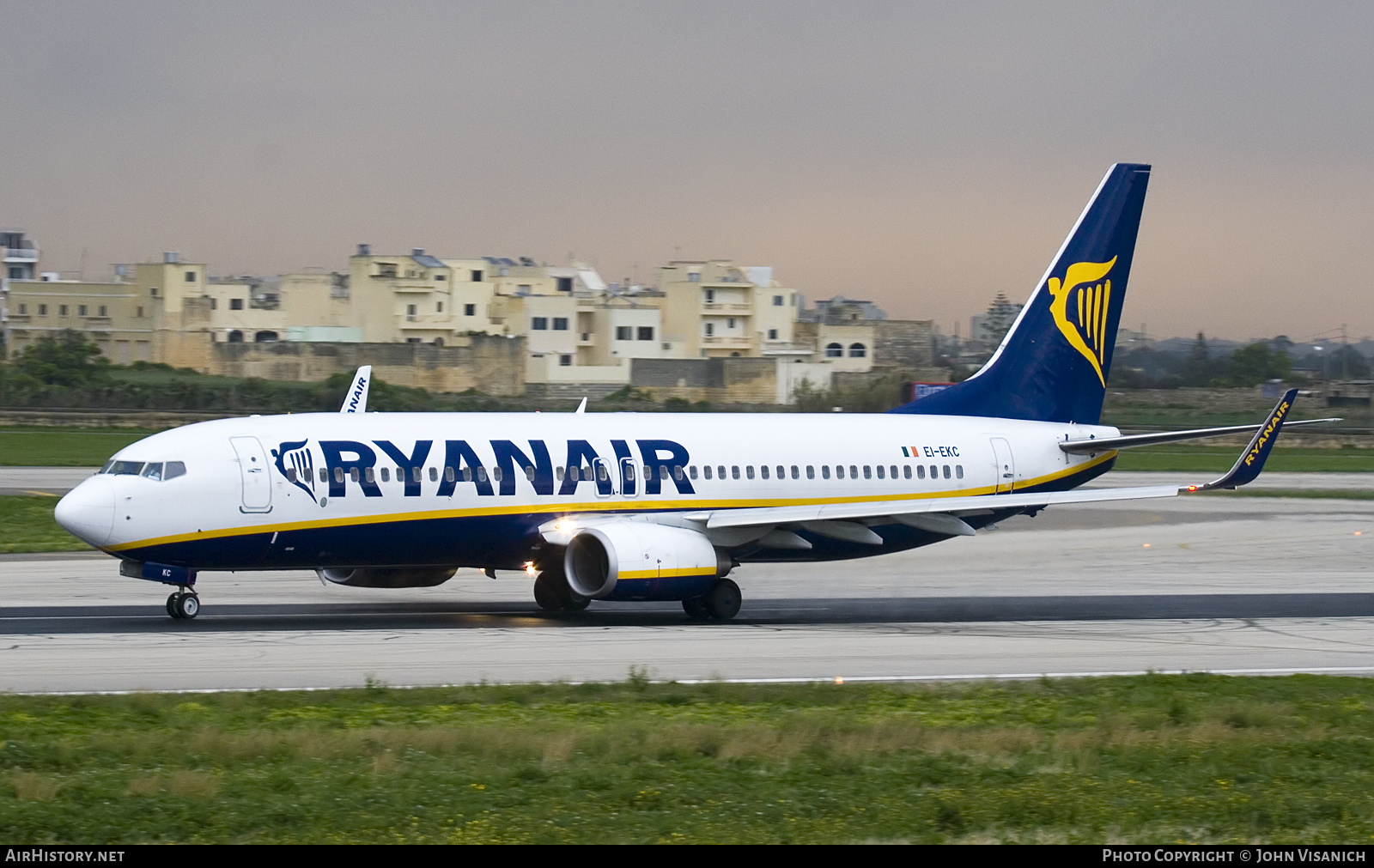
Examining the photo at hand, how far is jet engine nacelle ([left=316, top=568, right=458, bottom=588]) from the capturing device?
102 ft

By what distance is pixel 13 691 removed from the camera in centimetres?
1980

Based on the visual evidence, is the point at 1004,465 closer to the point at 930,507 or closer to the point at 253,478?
the point at 930,507

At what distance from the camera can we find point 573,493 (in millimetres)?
30891

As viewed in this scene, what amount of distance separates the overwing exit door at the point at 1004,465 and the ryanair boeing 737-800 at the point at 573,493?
0.14 feet

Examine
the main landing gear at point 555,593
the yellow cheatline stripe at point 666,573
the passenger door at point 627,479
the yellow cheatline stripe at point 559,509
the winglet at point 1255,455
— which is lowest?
the main landing gear at point 555,593

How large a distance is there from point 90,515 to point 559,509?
8273 millimetres

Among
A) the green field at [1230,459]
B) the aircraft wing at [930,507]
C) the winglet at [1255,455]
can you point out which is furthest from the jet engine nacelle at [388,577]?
the green field at [1230,459]

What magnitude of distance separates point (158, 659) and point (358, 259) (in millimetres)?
141681

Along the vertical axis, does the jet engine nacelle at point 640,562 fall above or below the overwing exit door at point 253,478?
below

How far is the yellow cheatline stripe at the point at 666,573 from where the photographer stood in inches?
1144

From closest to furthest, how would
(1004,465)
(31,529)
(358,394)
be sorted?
(1004,465)
(358,394)
(31,529)

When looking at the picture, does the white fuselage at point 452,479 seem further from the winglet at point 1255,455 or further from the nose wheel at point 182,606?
the winglet at point 1255,455

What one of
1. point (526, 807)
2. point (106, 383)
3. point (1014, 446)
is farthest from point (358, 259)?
point (526, 807)

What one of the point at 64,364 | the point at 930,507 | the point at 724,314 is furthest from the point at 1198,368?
the point at 930,507
